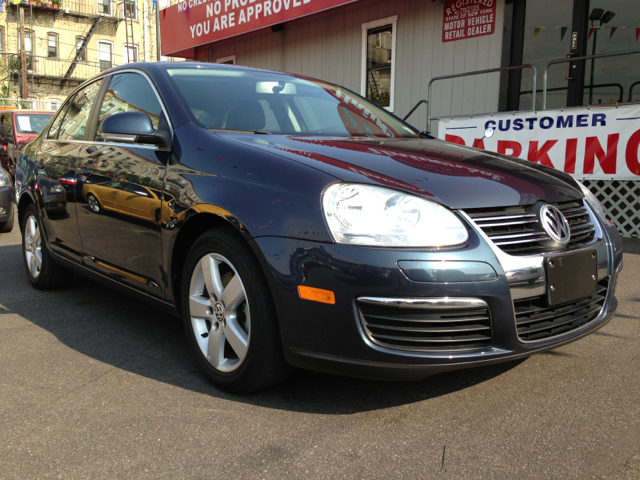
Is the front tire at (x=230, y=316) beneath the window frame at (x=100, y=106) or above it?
beneath

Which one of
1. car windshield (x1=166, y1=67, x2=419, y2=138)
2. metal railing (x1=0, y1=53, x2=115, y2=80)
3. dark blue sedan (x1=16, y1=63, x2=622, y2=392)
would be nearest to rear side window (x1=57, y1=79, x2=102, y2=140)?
dark blue sedan (x1=16, y1=63, x2=622, y2=392)

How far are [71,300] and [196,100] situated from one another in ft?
6.47

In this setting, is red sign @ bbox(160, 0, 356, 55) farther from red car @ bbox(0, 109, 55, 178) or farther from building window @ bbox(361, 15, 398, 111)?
red car @ bbox(0, 109, 55, 178)

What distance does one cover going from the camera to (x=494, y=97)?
351 inches

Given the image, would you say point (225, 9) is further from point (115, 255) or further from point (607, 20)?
point (115, 255)

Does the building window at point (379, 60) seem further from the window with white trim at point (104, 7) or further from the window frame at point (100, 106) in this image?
the window with white trim at point (104, 7)

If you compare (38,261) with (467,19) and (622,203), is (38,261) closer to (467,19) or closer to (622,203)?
(622,203)

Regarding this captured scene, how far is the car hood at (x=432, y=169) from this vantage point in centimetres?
226

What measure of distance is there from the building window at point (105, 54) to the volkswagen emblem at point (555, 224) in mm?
37496

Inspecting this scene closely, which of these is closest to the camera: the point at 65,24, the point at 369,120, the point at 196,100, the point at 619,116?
the point at 196,100

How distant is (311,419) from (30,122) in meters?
12.7

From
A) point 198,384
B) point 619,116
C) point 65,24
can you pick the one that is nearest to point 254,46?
point 619,116

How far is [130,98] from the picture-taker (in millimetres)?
3357

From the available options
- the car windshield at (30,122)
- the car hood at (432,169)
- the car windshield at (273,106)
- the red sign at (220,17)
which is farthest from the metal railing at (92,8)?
the car hood at (432,169)
